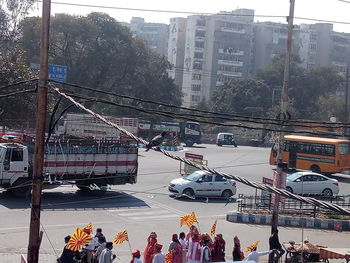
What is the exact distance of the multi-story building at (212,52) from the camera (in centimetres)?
9769

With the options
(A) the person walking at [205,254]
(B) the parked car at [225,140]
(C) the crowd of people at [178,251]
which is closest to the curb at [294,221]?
(C) the crowd of people at [178,251]

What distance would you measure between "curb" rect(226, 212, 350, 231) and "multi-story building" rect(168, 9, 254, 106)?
75.9 metres

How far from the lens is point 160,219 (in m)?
21.3

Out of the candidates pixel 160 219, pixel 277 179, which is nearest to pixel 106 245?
pixel 277 179

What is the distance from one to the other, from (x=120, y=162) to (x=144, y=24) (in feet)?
405

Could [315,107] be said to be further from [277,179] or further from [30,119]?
[277,179]

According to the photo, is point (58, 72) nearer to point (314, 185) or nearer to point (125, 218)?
point (314, 185)

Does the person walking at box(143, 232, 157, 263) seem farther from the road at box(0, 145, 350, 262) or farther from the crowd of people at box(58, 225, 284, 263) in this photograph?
the road at box(0, 145, 350, 262)

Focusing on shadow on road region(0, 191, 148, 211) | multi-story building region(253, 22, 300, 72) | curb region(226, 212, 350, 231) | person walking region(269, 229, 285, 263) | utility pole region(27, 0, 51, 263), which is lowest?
shadow on road region(0, 191, 148, 211)

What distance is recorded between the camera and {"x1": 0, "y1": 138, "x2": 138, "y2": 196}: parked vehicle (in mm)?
23172

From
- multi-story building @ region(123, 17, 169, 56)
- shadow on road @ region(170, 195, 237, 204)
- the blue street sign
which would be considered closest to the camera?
shadow on road @ region(170, 195, 237, 204)

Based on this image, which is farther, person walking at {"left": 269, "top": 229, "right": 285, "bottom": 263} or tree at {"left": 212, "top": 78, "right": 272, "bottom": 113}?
tree at {"left": 212, "top": 78, "right": 272, "bottom": 113}

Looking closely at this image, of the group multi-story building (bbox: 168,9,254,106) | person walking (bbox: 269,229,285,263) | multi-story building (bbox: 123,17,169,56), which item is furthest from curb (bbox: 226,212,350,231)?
multi-story building (bbox: 123,17,169,56)

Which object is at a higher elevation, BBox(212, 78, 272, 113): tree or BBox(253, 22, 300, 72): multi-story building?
BBox(253, 22, 300, 72): multi-story building
